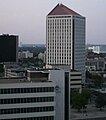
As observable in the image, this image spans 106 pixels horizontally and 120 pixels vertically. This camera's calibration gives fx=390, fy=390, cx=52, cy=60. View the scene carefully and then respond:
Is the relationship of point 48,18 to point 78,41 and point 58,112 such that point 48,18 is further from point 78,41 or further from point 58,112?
point 58,112

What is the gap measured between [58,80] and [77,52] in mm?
62830

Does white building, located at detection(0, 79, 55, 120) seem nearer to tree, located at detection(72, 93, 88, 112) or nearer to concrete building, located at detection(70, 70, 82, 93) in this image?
tree, located at detection(72, 93, 88, 112)

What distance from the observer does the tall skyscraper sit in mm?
102500

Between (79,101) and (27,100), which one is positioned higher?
(27,100)

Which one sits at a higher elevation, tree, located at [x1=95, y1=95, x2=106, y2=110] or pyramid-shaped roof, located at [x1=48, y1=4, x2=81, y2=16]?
pyramid-shaped roof, located at [x1=48, y1=4, x2=81, y2=16]

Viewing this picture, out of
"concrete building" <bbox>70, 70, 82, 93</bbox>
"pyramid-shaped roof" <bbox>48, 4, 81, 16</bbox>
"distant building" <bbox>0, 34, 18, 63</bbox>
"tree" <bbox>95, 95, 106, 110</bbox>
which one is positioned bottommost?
"tree" <bbox>95, 95, 106, 110</bbox>

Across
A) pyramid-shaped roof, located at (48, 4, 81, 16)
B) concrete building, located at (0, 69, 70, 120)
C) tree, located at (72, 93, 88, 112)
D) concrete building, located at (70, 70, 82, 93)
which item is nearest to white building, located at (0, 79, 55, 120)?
concrete building, located at (0, 69, 70, 120)

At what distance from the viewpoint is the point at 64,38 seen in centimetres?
10400

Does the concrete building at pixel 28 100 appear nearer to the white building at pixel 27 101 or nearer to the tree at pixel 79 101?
the white building at pixel 27 101

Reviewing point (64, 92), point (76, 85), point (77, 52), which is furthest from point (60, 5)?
point (64, 92)

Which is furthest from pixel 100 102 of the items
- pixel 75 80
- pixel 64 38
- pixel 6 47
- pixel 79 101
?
pixel 64 38

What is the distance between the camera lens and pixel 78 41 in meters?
106

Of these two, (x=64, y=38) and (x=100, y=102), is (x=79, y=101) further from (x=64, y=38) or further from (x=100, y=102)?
(x=64, y=38)

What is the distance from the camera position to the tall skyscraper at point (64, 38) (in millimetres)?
102500
